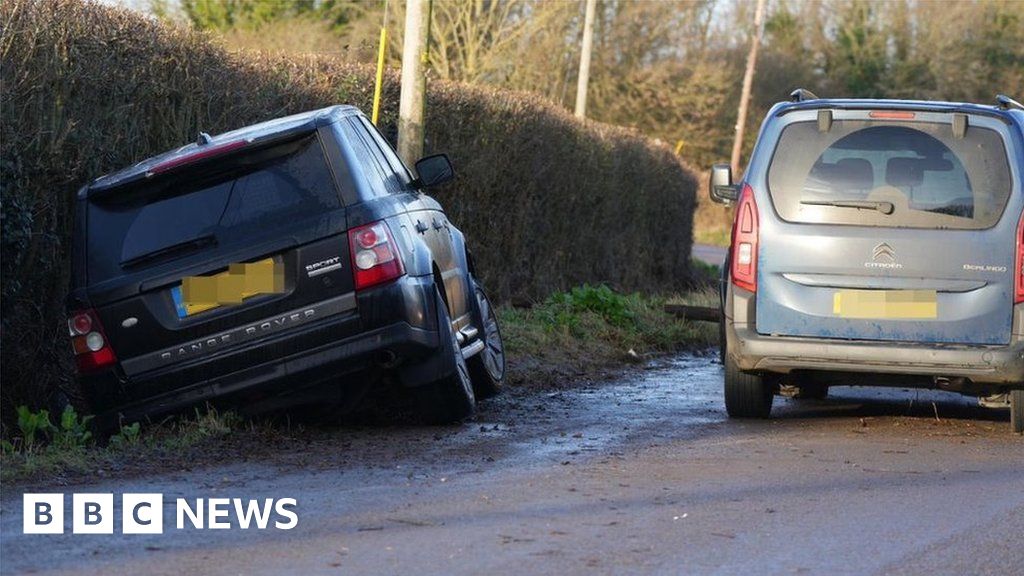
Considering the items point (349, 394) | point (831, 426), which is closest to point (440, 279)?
point (349, 394)

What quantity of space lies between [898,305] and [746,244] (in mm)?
901

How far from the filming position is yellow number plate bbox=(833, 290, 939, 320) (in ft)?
31.0

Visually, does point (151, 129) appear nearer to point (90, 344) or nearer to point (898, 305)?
point (90, 344)

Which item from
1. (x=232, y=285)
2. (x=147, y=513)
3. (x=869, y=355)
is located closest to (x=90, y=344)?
(x=232, y=285)

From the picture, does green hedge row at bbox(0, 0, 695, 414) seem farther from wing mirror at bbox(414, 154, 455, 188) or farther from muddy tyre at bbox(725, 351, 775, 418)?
muddy tyre at bbox(725, 351, 775, 418)

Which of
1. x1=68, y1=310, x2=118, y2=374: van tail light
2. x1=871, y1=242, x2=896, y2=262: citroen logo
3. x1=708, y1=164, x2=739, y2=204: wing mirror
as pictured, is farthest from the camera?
x1=708, y1=164, x2=739, y2=204: wing mirror

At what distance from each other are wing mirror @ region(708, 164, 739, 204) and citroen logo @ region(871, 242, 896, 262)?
1534 mm

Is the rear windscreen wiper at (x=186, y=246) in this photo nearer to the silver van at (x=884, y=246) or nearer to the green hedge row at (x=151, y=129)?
the green hedge row at (x=151, y=129)

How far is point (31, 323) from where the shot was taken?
9781 millimetres

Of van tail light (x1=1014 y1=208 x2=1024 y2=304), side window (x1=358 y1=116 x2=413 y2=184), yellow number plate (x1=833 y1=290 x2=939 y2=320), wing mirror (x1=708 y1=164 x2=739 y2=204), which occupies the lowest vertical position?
yellow number plate (x1=833 y1=290 x2=939 y2=320)

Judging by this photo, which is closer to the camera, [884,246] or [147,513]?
[147,513]

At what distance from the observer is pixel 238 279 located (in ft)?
27.8

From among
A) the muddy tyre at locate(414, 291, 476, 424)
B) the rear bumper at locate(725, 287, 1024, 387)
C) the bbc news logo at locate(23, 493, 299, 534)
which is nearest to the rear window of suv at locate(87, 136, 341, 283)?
the muddy tyre at locate(414, 291, 476, 424)

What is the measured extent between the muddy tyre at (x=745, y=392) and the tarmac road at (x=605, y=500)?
0.15 m
